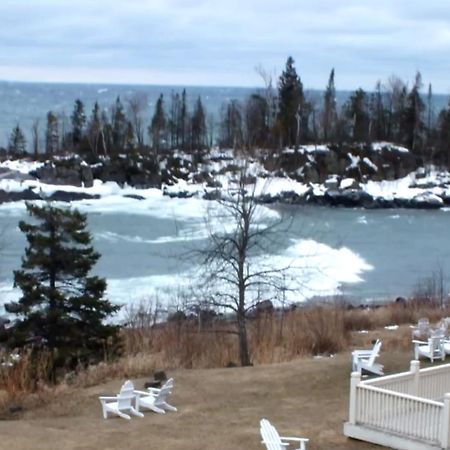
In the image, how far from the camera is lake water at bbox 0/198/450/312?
32250mm

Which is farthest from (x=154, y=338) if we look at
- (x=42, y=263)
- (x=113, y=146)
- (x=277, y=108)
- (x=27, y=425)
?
(x=277, y=108)

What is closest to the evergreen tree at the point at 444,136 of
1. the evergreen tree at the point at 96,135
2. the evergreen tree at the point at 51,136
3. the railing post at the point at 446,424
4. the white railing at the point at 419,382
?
the evergreen tree at the point at 96,135

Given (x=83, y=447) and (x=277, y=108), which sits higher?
(x=277, y=108)

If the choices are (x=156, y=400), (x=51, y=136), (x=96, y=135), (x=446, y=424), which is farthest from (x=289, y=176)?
(x=446, y=424)

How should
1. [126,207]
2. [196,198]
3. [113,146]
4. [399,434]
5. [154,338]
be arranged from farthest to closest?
[113,146] < [196,198] < [126,207] < [154,338] < [399,434]

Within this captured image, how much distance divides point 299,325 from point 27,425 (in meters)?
7.77

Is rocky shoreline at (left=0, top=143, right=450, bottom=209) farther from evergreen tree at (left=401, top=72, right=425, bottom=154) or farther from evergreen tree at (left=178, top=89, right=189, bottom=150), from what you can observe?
evergreen tree at (left=178, top=89, right=189, bottom=150)

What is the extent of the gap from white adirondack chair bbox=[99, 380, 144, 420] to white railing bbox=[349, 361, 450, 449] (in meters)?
2.80

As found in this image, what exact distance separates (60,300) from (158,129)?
61873mm

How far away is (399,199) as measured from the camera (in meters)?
60.9

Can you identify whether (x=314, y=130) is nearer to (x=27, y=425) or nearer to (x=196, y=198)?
(x=196, y=198)

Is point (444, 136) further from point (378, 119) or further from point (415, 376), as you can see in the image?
point (415, 376)

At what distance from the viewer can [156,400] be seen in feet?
41.0

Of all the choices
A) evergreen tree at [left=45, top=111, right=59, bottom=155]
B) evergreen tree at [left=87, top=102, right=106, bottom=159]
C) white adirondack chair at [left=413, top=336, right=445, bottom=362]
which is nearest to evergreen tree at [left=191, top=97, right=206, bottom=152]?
evergreen tree at [left=87, top=102, right=106, bottom=159]
